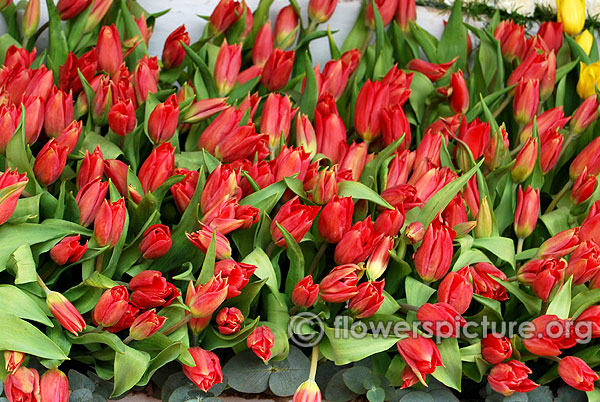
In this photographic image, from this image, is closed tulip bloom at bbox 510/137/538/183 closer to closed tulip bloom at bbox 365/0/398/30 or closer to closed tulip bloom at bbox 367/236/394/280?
closed tulip bloom at bbox 367/236/394/280

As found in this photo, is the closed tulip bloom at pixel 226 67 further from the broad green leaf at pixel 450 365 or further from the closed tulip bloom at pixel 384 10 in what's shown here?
the broad green leaf at pixel 450 365

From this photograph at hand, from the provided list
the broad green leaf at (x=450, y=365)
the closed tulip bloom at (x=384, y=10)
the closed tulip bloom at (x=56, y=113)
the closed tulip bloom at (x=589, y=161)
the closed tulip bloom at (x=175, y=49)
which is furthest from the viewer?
the closed tulip bloom at (x=384, y=10)

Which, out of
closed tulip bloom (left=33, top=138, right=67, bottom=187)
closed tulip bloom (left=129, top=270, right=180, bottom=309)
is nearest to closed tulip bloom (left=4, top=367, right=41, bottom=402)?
closed tulip bloom (left=129, top=270, right=180, bottom=309)

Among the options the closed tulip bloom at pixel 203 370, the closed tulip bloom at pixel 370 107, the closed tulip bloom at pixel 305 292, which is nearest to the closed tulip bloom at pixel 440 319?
the closed tulip bloom at pixel 305 292

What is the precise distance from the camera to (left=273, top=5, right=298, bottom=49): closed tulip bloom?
116cm

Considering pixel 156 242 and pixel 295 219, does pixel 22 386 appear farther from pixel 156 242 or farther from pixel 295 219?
pixel 295 219

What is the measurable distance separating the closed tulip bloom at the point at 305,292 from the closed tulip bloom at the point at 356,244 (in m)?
0.06

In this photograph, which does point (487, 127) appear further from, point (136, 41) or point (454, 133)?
point (136, 41)

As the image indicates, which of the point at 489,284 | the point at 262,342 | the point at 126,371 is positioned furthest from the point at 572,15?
the point at 126,371

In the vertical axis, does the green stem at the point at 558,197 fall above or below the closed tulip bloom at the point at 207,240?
below

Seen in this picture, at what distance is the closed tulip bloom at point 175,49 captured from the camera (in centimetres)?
109

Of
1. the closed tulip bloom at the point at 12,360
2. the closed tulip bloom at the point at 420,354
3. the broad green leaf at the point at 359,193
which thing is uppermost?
the broad green leaf at the point at 359,193

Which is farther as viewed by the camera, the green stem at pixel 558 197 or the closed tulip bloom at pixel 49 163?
the green stem at pixel 558 197

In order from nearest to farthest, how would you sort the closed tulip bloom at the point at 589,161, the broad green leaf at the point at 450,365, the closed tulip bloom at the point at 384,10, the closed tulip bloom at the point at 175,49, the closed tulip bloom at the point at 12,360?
the closed tulip bloom at the point at 12,360 < the broad green leaf at the point at 450,365 < the closed tulip bloom at the point at 589,161 < the closed tulip bloom at the point at 175,49 < the closed tulip bloom at the point at 384,10
